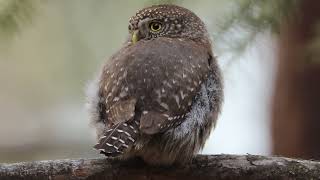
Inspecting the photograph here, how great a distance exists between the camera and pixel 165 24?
4.45 m

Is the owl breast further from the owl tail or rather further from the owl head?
the owl head

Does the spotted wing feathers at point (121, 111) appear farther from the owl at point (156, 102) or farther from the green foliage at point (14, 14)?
the green foliage at point (14, 14)

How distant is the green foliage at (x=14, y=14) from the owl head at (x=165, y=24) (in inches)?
25.7

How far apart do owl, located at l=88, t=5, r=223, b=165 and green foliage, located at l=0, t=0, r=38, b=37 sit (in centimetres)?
47

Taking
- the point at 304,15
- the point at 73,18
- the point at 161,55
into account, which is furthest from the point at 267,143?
the point at 161,55

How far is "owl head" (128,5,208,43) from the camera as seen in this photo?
4.32 metres

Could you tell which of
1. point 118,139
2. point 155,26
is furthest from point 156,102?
point 155,26

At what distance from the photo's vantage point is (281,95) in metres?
5.67

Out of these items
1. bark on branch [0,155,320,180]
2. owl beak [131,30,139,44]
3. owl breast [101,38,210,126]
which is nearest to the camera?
bark on branch [0,155,320,180]

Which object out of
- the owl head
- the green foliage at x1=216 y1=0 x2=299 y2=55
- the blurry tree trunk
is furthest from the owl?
the blurry tree trunk

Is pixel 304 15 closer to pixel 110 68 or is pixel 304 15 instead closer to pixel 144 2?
pixel 144 2

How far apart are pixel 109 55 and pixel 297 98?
4.63 ft

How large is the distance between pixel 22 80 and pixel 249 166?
166 inches

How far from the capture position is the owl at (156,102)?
11.0 ft
